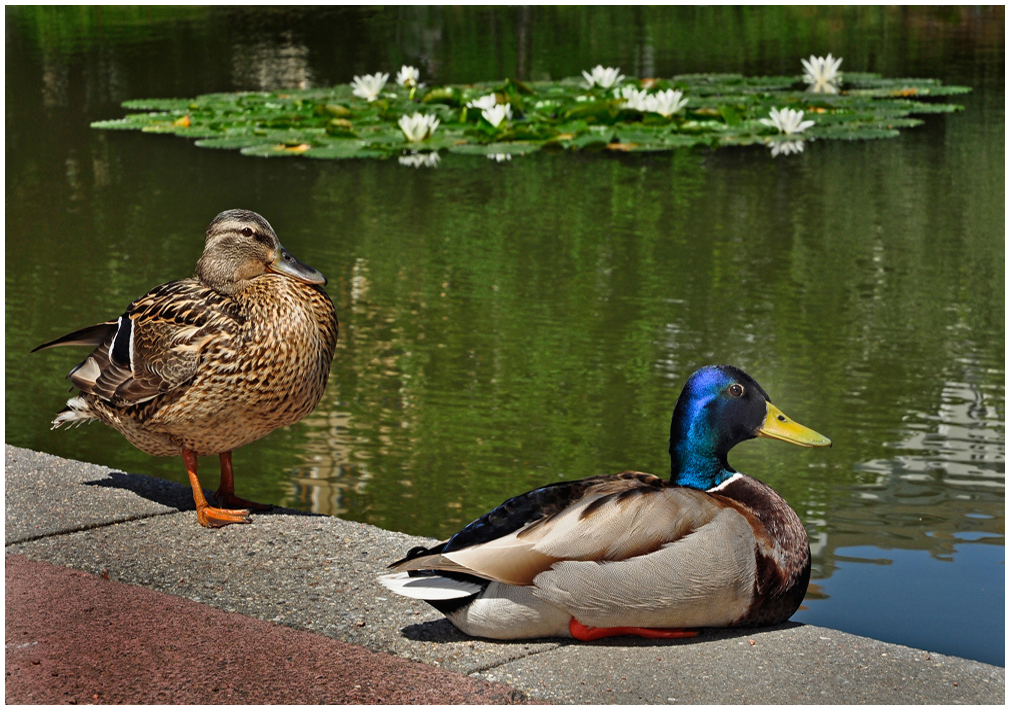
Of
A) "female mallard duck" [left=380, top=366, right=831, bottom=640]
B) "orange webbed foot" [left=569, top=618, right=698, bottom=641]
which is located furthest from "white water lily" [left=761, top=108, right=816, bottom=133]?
"orange webbed foot" [left=569, top=618, right=698, bottom=641]

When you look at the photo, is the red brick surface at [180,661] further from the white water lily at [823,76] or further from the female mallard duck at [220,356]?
the white water lily at [823,76]

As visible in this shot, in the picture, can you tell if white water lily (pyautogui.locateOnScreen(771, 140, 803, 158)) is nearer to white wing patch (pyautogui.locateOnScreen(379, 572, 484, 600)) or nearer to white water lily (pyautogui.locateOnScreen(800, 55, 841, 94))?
white water lily (pyautogui.locateOnScreen(800, 55, 841, 94))

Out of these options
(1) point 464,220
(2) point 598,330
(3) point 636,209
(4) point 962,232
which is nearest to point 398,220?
(1) point 464,220

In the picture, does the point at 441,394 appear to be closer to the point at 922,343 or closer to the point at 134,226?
the point at 922,343

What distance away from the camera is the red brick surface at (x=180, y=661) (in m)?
3.26

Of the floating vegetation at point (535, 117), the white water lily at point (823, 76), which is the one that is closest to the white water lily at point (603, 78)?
the floating vegetation at point (535, 117)

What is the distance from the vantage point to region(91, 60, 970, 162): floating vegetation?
13094 millimetres

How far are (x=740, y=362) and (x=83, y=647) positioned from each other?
451 cm

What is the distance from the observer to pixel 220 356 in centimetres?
433

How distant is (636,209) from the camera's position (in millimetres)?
10883

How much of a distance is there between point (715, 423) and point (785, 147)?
33.2ft

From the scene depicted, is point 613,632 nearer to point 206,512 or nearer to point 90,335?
point 206,512

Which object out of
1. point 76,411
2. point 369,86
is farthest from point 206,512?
point 369,86

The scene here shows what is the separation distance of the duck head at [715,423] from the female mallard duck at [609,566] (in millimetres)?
203
